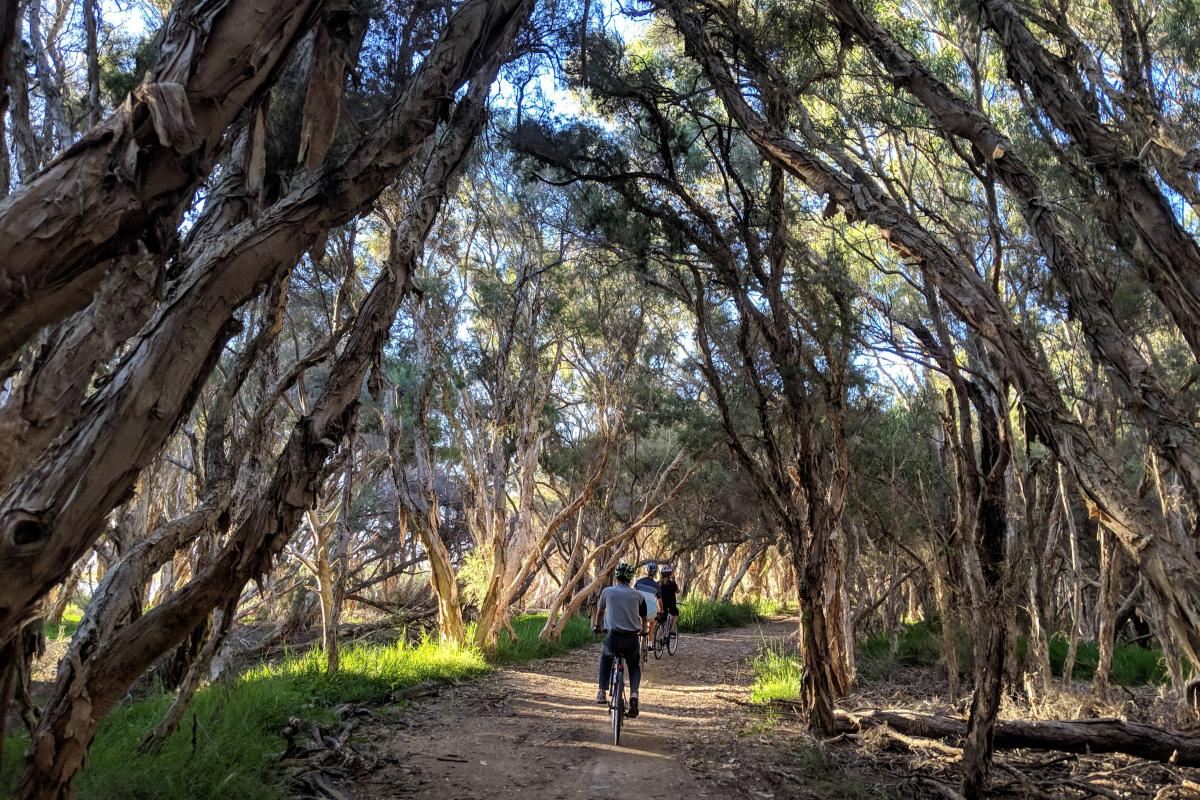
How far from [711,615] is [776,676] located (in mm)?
11042

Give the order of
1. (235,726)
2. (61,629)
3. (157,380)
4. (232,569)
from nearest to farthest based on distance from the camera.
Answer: (157,380) < (232,569) < (235,726) < (61,629)

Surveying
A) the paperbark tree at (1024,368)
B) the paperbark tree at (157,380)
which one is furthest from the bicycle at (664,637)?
the paperbark tree at (157,380)

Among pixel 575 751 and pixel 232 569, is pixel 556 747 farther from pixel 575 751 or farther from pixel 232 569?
pixel 232 569

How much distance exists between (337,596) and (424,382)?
305 centimetres

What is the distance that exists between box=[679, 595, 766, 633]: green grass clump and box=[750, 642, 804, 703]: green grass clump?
22.2 ft

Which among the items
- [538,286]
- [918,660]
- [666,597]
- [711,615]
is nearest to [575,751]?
[666,597]

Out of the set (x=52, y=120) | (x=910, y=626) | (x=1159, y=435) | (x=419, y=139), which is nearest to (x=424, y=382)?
(x=52, y=120)

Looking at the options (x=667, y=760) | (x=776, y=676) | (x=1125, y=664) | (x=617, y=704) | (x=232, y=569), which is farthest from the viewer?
(x=1125, y=664)

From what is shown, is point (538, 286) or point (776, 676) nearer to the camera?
point (776, 676)

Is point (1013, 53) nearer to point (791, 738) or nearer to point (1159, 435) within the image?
point (1159, 435)

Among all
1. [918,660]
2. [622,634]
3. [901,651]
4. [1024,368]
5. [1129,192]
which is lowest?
[918,660]

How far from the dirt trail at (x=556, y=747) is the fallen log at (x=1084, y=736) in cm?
149

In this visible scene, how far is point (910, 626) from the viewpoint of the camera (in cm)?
1677

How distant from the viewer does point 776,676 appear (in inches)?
414
